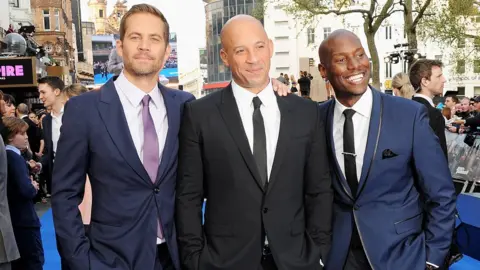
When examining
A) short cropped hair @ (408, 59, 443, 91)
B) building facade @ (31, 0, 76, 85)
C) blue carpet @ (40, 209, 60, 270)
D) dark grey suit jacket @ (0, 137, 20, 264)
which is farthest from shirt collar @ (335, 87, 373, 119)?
building facade @ (31, 0, 76, 85)

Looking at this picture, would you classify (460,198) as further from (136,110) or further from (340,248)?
(136,110)

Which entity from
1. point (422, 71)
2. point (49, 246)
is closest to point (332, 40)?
point (422, 71)

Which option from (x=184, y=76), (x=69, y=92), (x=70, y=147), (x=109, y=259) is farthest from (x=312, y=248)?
(x=184, y=76)

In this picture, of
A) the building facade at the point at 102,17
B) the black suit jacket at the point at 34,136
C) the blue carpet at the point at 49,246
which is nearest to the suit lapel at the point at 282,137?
the blue carpet at the point at 49,246

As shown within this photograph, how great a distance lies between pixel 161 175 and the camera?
2693mm

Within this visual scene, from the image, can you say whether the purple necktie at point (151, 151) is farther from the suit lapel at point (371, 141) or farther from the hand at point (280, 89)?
the suit lapel at point (371, 141)

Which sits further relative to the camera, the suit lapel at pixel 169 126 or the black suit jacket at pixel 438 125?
the black suit jacket at pixel 438 125

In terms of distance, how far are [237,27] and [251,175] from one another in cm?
76

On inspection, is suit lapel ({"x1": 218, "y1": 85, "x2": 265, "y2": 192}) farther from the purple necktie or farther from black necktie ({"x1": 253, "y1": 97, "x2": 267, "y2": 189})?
the purple necktie

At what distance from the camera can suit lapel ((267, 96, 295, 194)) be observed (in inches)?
102

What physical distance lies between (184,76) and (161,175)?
122 m

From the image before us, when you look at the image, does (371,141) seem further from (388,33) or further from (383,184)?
(388,33)

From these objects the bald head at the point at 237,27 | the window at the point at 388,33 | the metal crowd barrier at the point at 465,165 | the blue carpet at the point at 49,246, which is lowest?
the blue carpet at the point at 49,246

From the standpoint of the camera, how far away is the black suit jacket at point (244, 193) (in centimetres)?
259
